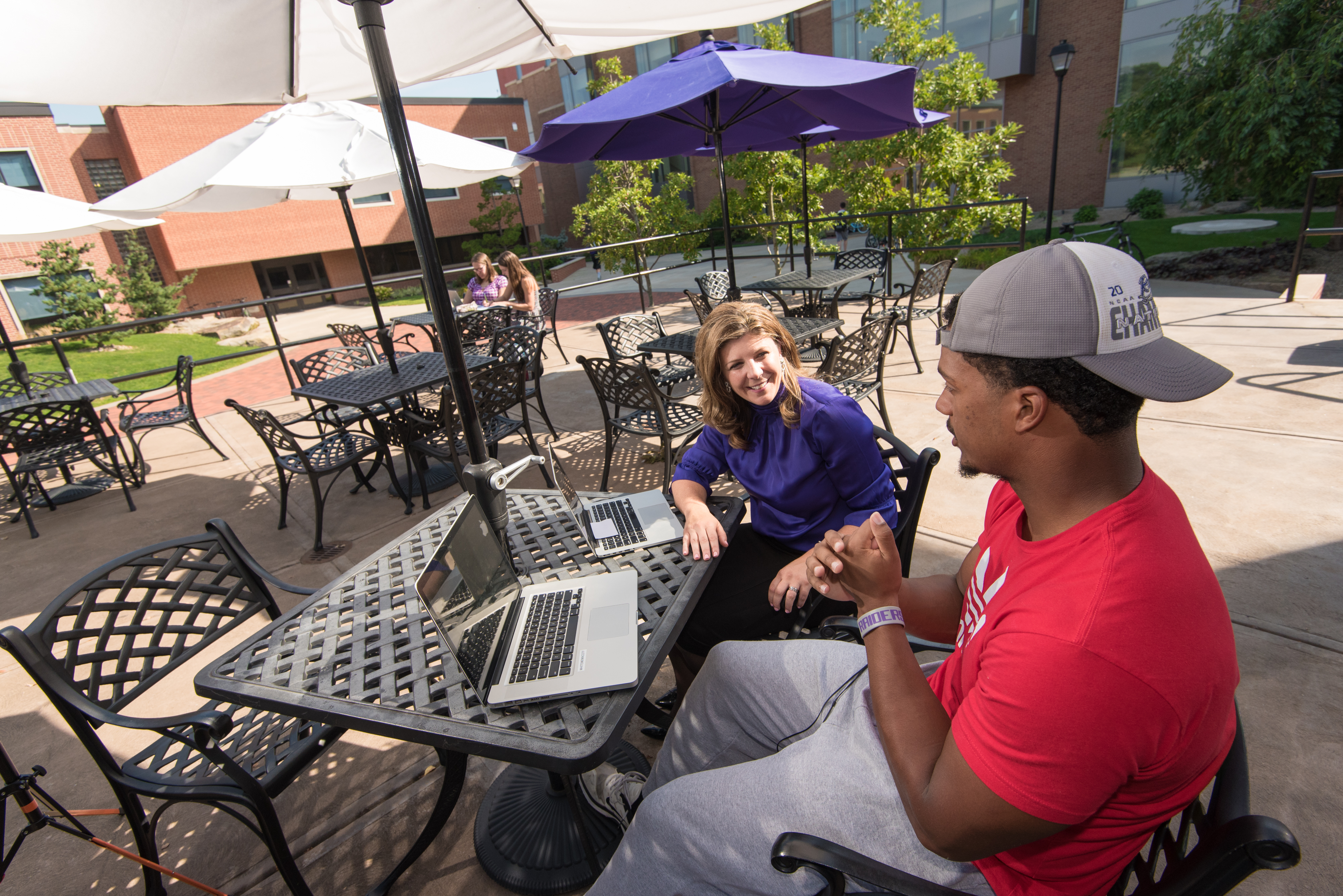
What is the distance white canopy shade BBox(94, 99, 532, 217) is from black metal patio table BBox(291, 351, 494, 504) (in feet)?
4.56

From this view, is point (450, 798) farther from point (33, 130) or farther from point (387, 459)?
point (33, 130)

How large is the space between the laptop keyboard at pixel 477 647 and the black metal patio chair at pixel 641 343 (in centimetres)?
342

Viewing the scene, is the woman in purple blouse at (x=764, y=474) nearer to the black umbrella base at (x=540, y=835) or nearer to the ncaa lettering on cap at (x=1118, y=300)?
the black umbrella base at (x=540, y=835)

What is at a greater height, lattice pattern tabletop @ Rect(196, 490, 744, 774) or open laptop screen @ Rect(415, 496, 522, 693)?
open laptop screen @ Rect(415, 496, 522, 693)

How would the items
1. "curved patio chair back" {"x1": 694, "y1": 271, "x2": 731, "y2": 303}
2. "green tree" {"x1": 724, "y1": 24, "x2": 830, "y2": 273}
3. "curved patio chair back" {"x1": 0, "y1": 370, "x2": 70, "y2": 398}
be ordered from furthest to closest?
"green tree" {"x1": 724, "y1": 24, "x2": 830, "y2": 273} < "curved patio chair back" {"x1": 694, "y1": 271, "x2": 731, "y2": 303} < "curved patio chair back" {"x1": 0, "y1": 370, "x2": 70, "y2": 398}

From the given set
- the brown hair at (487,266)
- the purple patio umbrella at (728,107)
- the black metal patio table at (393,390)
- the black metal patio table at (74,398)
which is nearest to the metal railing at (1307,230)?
the purple patio umbrella at (728,107)

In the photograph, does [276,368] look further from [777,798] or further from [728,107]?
[777,798]

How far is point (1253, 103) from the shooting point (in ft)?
36.9

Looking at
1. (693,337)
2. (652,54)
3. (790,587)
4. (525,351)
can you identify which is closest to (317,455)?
(525,351)

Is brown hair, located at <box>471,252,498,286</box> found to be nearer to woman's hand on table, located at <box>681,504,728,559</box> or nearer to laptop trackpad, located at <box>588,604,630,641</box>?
woman's hand on table, located at <box>681,504,728,559</box>

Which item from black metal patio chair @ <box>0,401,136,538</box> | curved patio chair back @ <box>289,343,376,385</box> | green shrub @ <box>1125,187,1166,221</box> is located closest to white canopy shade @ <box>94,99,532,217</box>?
curved patio chair back @ <box>289,343,376,385</box>

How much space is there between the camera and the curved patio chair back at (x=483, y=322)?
7.30 metres

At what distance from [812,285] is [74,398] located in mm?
6250

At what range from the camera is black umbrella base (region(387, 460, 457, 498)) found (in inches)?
173
